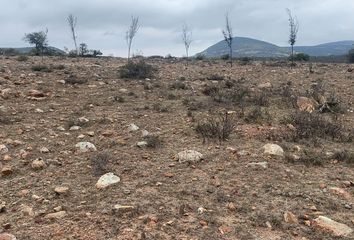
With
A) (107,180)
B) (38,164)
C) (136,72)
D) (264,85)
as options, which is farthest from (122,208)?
(136,72)

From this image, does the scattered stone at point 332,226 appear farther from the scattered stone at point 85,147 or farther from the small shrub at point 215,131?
the scattered stone at point 85,147

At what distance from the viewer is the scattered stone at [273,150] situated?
20.1 ft

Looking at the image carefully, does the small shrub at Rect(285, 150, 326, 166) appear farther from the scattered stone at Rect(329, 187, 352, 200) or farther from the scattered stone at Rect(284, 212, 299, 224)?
the scattered stone at Rect(284, 212, 299, 224)

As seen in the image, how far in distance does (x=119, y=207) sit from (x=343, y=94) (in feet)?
31.7

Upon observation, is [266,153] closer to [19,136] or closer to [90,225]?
[90,225]

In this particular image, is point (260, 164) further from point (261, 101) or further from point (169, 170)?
point (261, 101)

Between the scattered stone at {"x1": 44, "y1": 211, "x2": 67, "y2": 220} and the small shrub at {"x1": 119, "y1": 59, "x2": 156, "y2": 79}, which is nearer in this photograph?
the scattered stone at {"x1": 44, "y1": 211, "x2": 67, "y2": 220}

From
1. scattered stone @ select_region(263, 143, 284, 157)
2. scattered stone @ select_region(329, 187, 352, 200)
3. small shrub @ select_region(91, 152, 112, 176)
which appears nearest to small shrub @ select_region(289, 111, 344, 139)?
scattered stone @ select_region(263, 143, 284, 157)

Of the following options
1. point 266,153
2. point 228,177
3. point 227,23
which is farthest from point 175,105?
point 227,23

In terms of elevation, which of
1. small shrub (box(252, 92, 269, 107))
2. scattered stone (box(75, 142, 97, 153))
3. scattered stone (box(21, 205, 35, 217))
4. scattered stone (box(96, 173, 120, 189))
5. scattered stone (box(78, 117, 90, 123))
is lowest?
scattered stone (box(21, 205, 35, 217))

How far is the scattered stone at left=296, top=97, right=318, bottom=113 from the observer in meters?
9.57

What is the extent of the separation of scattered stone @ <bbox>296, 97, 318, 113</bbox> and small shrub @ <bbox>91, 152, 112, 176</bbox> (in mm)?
5363

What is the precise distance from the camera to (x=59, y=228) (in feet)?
13.2

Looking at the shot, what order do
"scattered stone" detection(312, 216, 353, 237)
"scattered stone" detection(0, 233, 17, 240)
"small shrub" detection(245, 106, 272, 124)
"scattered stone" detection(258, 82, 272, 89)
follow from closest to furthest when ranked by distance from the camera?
"scattered stone" detection(0, 233, 17, 240) → "scattered stone" detection(312, 216, 353, 237) → "small shrub" detection(245, 106, 272, 124) → "scattered stone" detection(258, 82, 272, 89)
